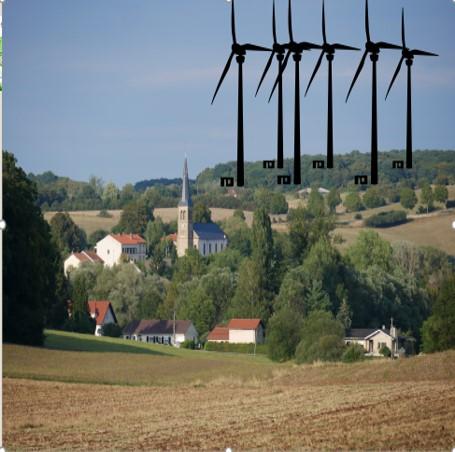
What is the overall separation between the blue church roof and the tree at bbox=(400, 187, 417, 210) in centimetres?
2377

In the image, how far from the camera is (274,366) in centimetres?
2388

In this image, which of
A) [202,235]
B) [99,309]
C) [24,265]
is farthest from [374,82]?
[202,235]

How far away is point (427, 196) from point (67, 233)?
106 ft

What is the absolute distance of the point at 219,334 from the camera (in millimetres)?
35531

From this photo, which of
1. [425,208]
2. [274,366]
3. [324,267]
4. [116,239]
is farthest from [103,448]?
[116,239]

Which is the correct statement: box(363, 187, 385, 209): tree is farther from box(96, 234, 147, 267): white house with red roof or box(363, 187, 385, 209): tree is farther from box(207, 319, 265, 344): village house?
box(96, 234, 147, 267): white house with red roof

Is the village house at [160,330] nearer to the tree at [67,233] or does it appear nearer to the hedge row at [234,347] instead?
the hedge row at [234,347]

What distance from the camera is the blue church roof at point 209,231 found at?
59.8m

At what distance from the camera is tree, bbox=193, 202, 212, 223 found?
53.3 metres

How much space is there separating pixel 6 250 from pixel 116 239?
42.8 m

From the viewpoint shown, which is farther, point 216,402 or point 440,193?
point 440,193

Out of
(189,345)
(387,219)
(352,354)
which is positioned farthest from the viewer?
(387,219)

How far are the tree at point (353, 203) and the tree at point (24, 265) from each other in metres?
18.3

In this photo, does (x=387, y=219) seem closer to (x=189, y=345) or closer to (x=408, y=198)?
(x=408, y=198)
